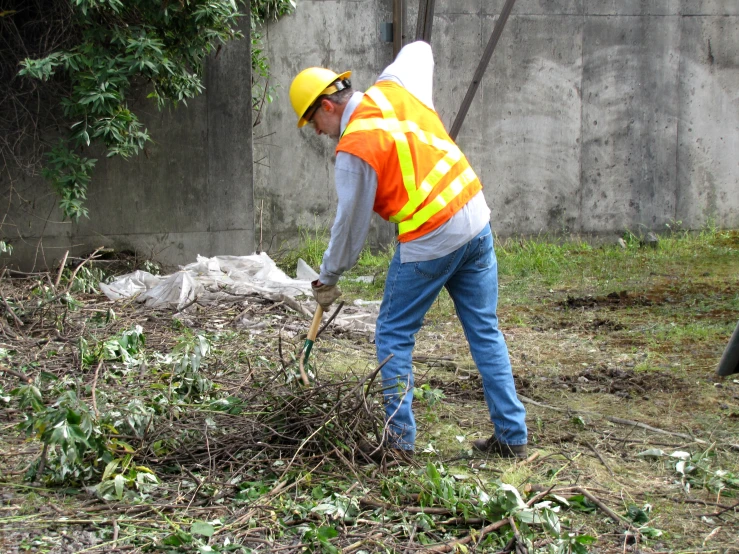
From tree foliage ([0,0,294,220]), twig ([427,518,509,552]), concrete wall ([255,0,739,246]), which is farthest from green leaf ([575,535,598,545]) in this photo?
concrete wall ([255,0,739,246])

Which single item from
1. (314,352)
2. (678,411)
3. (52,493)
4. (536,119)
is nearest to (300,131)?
(536,119)

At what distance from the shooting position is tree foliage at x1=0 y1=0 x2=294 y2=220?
253 inches

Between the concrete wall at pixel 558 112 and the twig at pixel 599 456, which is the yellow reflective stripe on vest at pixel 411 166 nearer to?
the twig at pixel 599 456

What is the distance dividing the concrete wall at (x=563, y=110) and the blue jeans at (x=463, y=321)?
5298mm

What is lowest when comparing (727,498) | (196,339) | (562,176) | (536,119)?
(727,498)

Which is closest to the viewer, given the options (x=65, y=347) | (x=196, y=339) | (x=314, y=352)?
(x=196, y=339)

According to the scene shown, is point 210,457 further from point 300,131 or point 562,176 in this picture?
point 562,176

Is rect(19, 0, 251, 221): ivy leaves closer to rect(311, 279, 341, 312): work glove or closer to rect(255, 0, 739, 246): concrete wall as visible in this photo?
rect(255, 0, 739, 246): concrete wall

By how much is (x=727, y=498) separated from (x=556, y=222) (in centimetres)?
621

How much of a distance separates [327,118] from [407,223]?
1.88 ft

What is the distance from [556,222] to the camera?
9.13 metres

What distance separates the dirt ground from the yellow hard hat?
1.13 metres

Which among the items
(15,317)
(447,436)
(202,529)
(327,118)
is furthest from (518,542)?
(15,317)

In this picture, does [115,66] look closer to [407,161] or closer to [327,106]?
[327,106]
